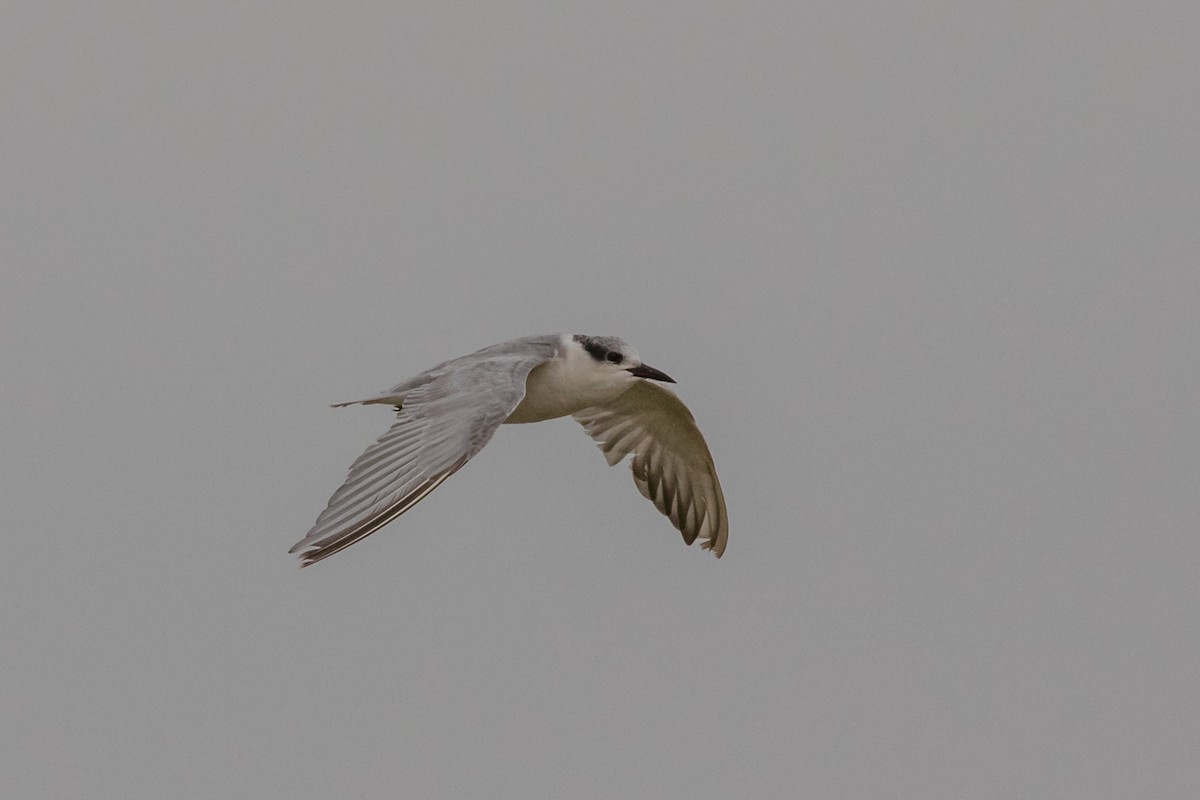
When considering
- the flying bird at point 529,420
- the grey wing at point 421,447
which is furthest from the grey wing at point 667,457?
the grey wing at point 421,447

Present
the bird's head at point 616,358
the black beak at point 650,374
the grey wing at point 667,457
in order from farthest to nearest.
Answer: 1. the grey wing at point 667,457
2. the black beak at point 650,374
3. the bird's head at point 616,358

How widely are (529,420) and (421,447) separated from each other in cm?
241

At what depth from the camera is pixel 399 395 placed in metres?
11.3

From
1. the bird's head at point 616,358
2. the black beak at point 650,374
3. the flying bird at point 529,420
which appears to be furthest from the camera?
the black beak at point 650,374

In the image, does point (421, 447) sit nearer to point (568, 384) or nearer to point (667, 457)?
point (568, 384)

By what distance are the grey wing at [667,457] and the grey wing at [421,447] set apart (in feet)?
8.12

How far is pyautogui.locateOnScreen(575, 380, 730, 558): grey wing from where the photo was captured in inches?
521

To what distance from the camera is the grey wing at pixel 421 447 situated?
883 cm

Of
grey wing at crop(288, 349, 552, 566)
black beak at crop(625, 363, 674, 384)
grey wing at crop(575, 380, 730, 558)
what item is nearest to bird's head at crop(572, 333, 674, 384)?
black beak at crop(625, 363, 674, 384)

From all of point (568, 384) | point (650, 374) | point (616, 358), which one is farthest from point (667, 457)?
point (568, 384)

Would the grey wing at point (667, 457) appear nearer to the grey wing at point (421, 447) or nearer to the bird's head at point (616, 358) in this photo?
the bird's head at point (616, 358)

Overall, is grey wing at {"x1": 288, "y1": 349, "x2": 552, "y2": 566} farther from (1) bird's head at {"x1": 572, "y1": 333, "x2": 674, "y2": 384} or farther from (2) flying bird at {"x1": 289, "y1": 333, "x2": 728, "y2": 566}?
(1) bird's head at {"x1": 572, "y1": 333, "x2": 674, "y2": 384}

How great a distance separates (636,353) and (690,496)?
1934 mm

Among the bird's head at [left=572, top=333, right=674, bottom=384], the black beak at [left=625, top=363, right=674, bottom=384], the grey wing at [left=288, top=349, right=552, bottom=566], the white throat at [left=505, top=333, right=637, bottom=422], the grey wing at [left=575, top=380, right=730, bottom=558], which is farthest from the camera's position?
the grey wing at [left=575, top=380, right=730, bottom=558]
